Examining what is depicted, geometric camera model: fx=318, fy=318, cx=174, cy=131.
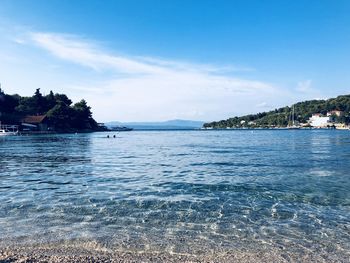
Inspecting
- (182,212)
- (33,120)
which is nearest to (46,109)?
(33,120)

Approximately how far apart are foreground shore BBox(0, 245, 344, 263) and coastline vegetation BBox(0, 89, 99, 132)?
475 ft

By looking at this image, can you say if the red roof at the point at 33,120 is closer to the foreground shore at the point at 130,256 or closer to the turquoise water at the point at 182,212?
the turquoise water at the point at 182,212

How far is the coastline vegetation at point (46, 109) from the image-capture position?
145 m

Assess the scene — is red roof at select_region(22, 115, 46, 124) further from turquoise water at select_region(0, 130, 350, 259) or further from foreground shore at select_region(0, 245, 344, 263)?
foreground shore at select_region(0, 245, 344, 263)

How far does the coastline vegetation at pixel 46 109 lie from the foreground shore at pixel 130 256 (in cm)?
14480

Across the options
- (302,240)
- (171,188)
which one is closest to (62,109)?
(171,188)

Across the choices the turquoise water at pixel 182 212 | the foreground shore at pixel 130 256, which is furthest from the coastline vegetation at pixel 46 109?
the foreground shore at pixel 130 256

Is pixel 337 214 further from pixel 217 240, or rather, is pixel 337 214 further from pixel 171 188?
pixel 171 188

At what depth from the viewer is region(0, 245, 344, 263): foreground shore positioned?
877 centimetres

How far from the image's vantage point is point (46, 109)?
164m

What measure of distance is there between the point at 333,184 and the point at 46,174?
21528 millimetres

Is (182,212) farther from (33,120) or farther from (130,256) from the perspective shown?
(33,120)

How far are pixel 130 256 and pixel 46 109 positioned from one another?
553 ft

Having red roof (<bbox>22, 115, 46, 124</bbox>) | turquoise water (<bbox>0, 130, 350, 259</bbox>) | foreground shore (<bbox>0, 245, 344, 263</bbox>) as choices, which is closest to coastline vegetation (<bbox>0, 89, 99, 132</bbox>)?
red roof (<bbox>22, 115, 46, 124</bbox>)
